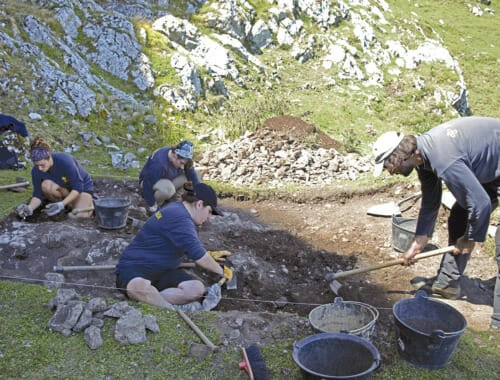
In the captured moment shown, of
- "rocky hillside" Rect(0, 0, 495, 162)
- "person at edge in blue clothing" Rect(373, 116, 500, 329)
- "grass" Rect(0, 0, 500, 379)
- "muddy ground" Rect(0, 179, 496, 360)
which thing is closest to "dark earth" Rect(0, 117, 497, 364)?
"muddy ground" Rect(0, 179, 496, 360)

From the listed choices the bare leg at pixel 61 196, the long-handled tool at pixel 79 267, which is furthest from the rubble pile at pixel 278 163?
the long-handled tool at pixel 79 267

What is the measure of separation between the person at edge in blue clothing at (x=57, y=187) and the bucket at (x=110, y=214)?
433mm

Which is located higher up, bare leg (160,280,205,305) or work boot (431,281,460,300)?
bare leg (160,280,205,305)

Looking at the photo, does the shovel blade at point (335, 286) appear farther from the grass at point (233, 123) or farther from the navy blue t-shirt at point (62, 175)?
the navy blue t-shirt at point (62, 175)

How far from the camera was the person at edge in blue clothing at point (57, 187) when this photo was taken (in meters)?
5.44

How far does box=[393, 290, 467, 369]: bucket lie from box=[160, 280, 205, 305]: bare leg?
162cm

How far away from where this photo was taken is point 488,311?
13.8 ft

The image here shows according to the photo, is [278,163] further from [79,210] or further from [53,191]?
[53,191]

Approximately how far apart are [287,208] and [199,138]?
3.90 metres

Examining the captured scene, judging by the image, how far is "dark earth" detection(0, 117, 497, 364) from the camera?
13.2ft

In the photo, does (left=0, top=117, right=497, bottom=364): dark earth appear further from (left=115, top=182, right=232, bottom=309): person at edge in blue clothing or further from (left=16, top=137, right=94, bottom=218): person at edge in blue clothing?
(left=115, top=182, right=232, bottom=309): person at edge in blue clothing

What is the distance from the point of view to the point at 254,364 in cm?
295

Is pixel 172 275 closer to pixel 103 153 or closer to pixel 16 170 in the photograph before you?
pixel 16 170

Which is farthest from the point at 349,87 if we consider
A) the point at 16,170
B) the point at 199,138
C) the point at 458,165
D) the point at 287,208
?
the point at 458,165
